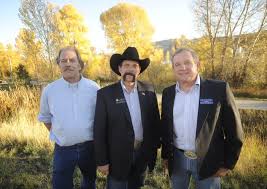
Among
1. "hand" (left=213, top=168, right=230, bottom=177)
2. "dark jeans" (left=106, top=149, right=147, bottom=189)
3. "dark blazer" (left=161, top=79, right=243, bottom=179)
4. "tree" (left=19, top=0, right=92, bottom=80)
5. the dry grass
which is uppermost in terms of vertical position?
"tree" (left=19, top=0, right=92, bottom=80)

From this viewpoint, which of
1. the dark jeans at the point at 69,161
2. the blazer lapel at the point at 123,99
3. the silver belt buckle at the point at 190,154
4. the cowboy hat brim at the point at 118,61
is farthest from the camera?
the dark jeans at the point at 69,161

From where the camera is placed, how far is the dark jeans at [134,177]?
328 centimetres

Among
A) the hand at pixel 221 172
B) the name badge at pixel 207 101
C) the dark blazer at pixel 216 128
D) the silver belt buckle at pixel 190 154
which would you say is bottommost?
the hand at pixel 221 172

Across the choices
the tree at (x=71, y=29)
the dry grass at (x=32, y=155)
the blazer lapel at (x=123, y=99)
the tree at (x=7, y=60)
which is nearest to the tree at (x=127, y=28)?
the tree at (x=71, y=29)

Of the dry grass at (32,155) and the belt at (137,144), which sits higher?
the belt at (137,144)

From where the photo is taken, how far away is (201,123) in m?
Result: 2.81

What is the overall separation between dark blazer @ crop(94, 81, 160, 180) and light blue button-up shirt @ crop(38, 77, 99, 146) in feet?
0.93

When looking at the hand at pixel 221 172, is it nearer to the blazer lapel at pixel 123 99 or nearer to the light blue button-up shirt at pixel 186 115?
the light blue button-up shirt at pixel 186 115

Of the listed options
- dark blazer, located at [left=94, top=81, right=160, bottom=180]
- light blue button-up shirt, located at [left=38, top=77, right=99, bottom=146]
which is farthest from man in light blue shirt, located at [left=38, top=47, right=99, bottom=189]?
dark blazer, located at [left=94, top=81, right=160, bottom=180]

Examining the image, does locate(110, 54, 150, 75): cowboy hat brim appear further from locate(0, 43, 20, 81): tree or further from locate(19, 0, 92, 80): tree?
locate(0, 43, 20, 81): tree

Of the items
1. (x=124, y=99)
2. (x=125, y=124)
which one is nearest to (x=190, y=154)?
(x=125, y=124)

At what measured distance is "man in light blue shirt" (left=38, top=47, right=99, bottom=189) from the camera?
3.35 metres

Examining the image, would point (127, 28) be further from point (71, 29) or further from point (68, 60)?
point (68, 60)

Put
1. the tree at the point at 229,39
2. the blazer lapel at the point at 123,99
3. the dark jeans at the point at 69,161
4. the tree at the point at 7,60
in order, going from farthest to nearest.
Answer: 1. the tree at the point at 7,60
2. the tree at the point at 229,39
3. the dark jeans at the point at 69,161
4. the blazer lapel at the point at 123,99
